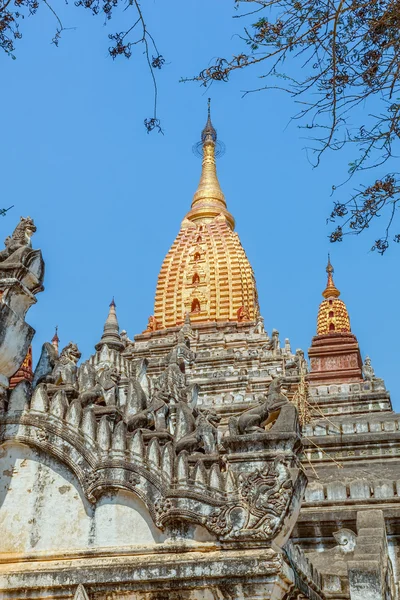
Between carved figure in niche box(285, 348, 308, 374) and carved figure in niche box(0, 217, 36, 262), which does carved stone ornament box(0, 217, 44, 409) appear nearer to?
carved figure in niche box(0, 217, 36, 262)

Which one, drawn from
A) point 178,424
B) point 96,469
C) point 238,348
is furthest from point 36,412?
point 238,348

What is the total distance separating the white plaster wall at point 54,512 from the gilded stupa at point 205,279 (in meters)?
36.0

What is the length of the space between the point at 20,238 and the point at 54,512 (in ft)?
11.6

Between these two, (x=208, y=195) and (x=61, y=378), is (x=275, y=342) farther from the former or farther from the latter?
(x=61, y=378)

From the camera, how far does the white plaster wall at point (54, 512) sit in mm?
8586

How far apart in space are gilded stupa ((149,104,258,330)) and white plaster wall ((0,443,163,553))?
3602 cm

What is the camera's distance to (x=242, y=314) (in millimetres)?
45281

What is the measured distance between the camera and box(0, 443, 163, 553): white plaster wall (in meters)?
8.59

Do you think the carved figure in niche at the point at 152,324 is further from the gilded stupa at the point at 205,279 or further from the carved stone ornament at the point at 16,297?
the carved stone ornament at the point at 16,297

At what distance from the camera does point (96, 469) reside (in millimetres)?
8797

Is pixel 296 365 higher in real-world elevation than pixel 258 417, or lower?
higher

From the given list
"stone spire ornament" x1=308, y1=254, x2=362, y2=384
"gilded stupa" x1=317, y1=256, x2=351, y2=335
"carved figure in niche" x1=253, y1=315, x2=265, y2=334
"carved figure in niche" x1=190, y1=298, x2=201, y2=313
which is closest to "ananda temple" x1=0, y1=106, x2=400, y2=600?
"carved figure in niche" x1=253, y1=315, x2=265, y2=334

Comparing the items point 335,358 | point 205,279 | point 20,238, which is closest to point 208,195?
point 205,279

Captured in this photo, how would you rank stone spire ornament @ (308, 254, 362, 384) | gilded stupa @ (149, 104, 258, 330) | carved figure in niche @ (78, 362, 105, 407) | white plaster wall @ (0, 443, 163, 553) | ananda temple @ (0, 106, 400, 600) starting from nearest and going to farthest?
ananda temple @ (0, 106, 400, 600)
white plaster wall @ (0, 443, 163, 553)
carved figure in niche @ (78, 362, 105, 407)
stone spire ornament @ (308, 254, 362, 384)
gilded stupa @ (149, 104, 258, 330)
